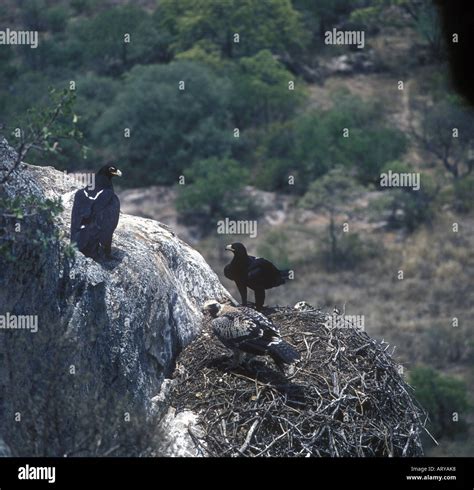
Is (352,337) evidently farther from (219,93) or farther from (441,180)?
(219,93)

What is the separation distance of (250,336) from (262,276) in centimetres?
229

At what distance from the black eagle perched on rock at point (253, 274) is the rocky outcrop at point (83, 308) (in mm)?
1730

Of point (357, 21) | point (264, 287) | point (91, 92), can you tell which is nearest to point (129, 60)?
point (91, 92)

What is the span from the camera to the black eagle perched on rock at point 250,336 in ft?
40.4

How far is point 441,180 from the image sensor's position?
160ft

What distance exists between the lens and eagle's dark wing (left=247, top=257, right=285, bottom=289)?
1458cm

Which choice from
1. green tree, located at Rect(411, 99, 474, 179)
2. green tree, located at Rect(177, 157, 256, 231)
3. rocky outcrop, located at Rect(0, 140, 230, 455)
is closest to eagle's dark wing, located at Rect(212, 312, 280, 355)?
rocky outcrop, located at Rect(0, 140, 230, 455)

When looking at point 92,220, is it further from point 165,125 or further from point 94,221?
point 165,125

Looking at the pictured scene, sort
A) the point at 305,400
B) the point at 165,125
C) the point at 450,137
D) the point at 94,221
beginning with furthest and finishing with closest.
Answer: the point at 165,125 < the point at 450,137 < the point at 305,400 < the point at 94,221

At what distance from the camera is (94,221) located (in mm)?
12031

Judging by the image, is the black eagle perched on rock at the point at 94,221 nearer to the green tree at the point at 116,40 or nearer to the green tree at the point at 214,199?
the green tree at the point at 214,199

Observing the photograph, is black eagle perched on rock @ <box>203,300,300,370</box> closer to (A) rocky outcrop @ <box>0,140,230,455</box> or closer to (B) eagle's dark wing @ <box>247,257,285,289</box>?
(A) rocky outcrop @ <box>0,140,230,455</box>

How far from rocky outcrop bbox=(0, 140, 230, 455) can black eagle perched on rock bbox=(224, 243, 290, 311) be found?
68.1 inches

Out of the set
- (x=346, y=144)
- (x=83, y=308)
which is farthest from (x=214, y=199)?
(x=83, y=308)
